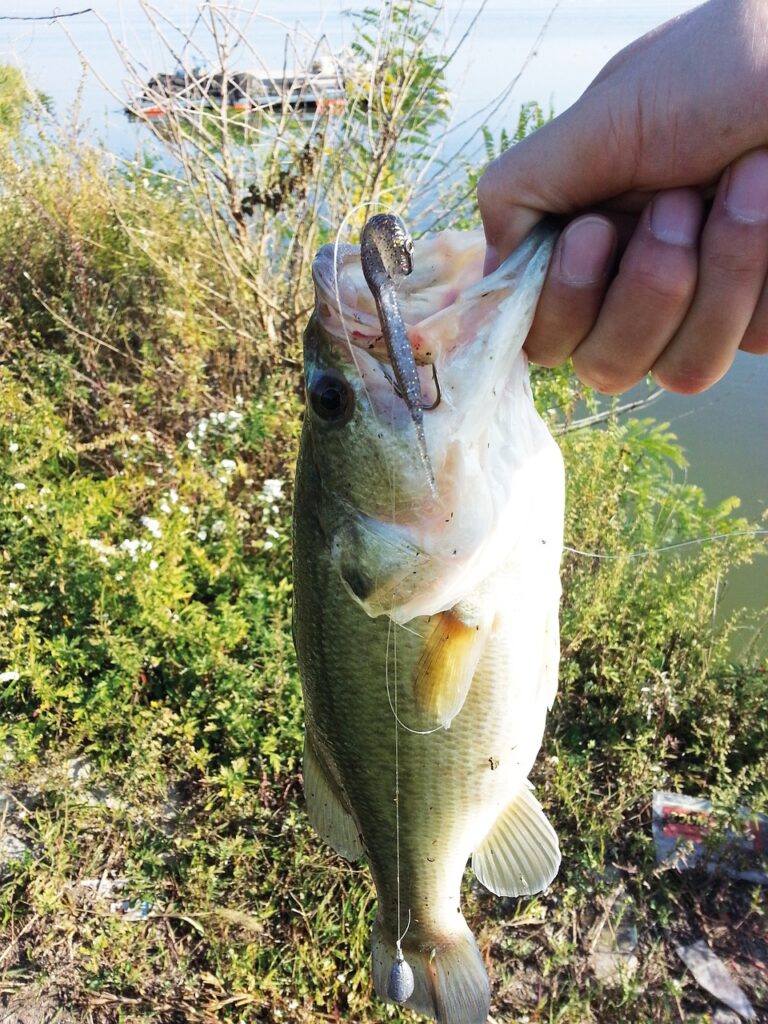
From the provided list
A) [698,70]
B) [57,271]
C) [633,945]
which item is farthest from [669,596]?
[57,271]

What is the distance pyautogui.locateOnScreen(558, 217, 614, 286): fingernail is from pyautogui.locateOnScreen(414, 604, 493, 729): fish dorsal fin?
2.02ft

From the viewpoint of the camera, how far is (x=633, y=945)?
8.11 feet

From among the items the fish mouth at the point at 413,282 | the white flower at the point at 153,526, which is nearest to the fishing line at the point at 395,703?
the fish mouth at the point at 413,282

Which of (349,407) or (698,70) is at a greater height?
(698,70)

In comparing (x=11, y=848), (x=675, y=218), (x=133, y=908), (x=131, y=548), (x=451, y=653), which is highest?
(x=675, y=218)

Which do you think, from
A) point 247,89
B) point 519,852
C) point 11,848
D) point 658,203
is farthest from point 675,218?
point 247,89

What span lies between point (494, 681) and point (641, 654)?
1.97 m

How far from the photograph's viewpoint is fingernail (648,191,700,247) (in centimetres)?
111

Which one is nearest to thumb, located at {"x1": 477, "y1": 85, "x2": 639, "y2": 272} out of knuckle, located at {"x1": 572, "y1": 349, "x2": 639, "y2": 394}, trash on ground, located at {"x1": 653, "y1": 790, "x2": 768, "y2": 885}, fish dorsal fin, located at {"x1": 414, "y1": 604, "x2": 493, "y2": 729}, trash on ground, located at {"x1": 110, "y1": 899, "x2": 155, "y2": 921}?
knuckle, located at {"x1": 572, "y1": 349, "x2": 639, "y2": 394}

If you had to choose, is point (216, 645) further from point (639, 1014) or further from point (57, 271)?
point (57, 271)

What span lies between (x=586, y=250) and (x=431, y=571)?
0.60m

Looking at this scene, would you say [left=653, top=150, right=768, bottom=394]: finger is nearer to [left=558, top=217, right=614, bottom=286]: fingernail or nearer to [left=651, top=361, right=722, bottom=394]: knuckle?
[left=651, top=361, right=722, bottom=394]: knuckle

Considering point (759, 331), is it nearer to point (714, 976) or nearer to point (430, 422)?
point (430, 422)

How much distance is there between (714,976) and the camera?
7.84ft
